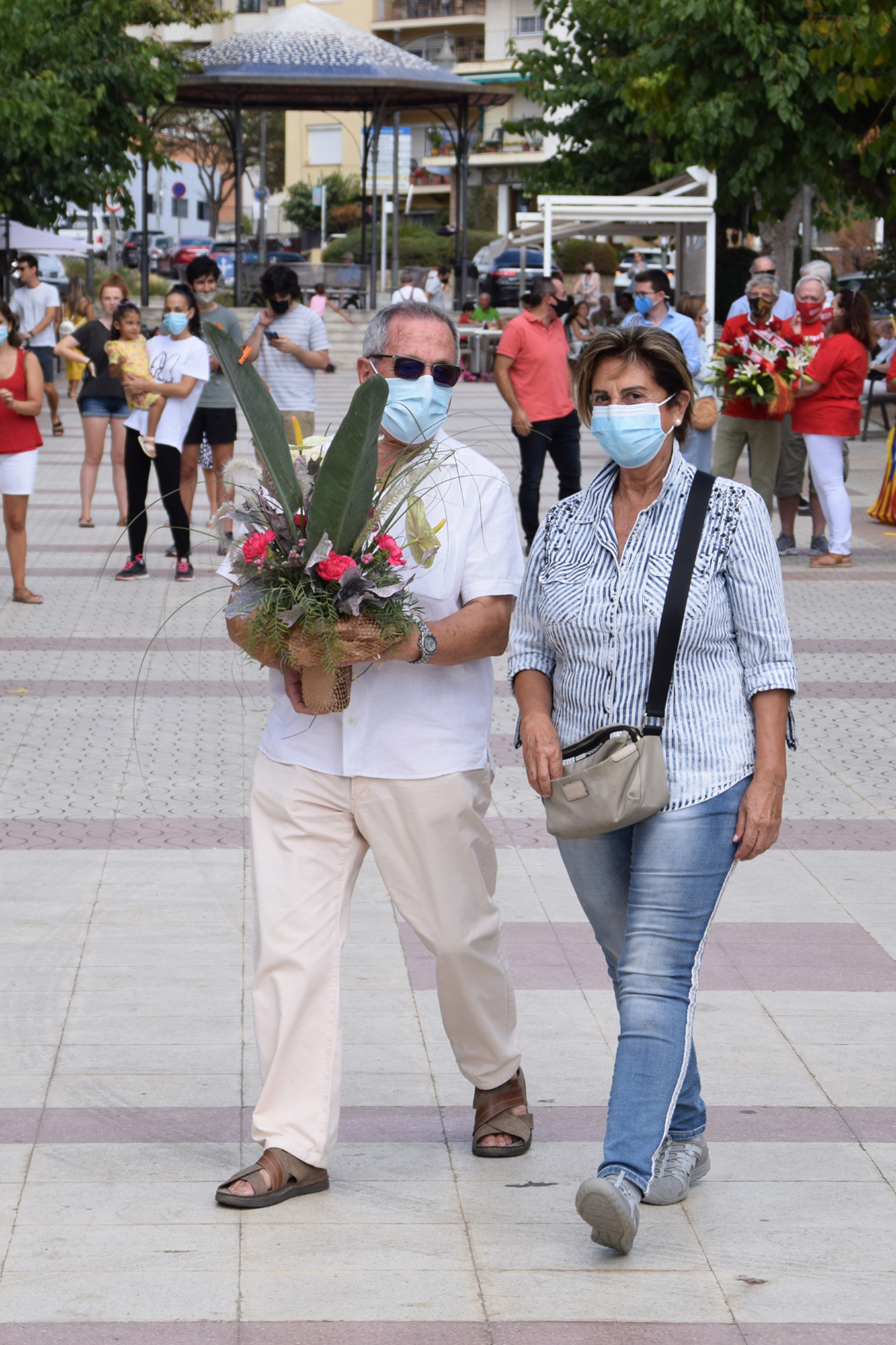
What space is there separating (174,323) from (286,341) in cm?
73

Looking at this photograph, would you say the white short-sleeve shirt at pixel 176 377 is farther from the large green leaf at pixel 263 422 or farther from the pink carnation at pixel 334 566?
the pink carnation at pixel 334 566

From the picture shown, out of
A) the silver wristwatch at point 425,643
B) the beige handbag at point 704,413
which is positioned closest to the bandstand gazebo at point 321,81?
the beige handbag at point 704,413

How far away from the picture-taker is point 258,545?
3475 millimetres

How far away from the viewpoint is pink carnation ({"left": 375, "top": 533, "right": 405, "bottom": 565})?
3467mm

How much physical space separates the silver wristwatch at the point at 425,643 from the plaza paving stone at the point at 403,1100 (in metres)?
0.53

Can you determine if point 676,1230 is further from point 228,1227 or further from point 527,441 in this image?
point 527,441

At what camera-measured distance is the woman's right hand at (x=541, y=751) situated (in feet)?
11.7

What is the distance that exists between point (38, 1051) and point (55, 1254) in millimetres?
1093

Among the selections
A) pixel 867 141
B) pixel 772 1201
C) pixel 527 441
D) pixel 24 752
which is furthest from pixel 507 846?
pixel 867 141

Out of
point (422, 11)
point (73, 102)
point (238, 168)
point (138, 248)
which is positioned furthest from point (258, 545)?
point (422, 11)

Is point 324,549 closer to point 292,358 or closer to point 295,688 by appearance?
point 295,688

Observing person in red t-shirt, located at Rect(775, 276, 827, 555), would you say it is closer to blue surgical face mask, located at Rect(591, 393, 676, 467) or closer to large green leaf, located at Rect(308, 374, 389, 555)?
blue surgical face mask, located at Rect(591, 393, 676, 467)

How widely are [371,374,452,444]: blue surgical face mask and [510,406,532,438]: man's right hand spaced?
792cm

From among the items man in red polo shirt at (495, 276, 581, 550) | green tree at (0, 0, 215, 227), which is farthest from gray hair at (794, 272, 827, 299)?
green tree at (0, 0, 215, 227)
